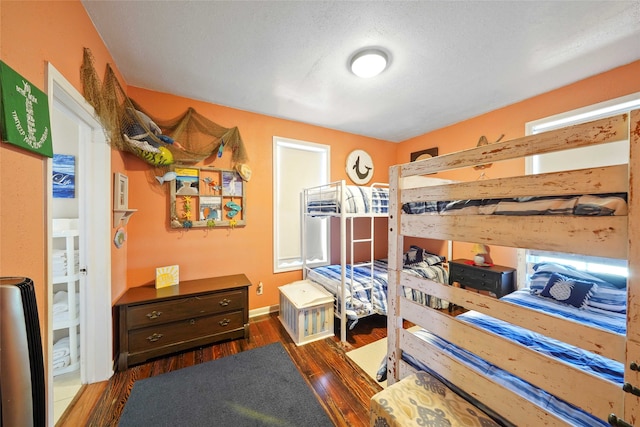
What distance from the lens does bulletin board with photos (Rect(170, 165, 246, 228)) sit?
2.48m

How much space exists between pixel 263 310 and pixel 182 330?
3.20ft

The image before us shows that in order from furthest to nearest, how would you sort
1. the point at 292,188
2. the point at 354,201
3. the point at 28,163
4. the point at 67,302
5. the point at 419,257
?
the point at 419,257 → the point at 292,188 → the point at 354,201 → the point at 67,302 → the point at 28,163

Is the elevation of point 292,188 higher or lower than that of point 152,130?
lower

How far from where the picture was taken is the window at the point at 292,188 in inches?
121

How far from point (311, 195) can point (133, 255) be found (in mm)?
2081

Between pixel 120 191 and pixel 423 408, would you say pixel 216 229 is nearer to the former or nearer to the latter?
pixel 120 191

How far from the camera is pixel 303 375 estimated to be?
1918mm

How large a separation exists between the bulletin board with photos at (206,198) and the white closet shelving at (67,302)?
773mm

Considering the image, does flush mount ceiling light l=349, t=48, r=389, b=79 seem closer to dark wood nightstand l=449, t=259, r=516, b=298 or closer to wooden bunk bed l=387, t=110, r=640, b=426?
wooden bunk bed l=387, t=110, r=640, b=426

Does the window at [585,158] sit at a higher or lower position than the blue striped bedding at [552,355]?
higher

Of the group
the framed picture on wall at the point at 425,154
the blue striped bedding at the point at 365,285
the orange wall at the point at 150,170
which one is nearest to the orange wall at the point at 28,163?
the orange wall at the point at 150,170

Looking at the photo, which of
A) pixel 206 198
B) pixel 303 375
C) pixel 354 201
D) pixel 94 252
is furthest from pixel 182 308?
pixel 354 201

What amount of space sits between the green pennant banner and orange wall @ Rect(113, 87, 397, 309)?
1.36m

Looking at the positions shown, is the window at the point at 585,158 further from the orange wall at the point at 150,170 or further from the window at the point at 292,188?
the window at the point at 292,188
